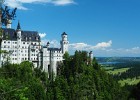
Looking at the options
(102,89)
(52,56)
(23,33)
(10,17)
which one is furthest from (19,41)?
(10,17)

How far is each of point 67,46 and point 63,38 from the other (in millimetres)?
4849

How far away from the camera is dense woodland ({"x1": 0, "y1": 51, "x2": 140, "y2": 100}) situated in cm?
11962

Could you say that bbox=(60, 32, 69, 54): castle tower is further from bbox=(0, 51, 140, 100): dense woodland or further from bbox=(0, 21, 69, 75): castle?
bbox=(0, 51, 140, 100): dense woodland

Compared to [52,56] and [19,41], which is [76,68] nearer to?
[52,56]

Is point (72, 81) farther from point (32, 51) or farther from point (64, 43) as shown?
point (64, 43)

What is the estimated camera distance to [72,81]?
138375mm

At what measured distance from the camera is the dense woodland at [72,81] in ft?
392

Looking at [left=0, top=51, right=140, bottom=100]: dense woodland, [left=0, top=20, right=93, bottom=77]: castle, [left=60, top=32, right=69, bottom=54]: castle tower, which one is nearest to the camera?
[left=0, top=51, right=140, bottom=100]: dense woodland

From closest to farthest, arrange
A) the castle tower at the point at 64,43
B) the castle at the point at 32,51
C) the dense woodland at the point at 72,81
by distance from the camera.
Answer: the dense woodland at the point at 72,81, the castle at the point at 32,51, the castle tower at the point at 64,43

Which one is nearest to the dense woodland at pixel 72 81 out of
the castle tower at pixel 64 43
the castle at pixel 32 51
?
the castle at pixel 32 51

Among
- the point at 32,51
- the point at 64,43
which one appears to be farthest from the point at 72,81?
the point at 64,43

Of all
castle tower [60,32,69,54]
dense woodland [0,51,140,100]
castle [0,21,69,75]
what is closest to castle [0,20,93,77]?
castle [0,21,69,75]

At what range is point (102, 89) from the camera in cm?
14925

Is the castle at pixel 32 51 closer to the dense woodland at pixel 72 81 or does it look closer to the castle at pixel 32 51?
the castle at pixel 32 51
